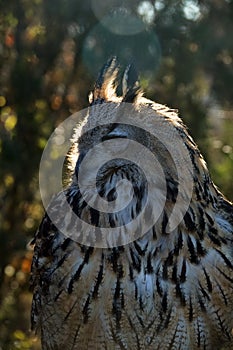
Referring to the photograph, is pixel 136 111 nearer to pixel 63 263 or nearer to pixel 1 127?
pixel 63 263

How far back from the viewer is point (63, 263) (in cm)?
297

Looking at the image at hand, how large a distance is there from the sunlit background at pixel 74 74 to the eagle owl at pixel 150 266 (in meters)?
1.26

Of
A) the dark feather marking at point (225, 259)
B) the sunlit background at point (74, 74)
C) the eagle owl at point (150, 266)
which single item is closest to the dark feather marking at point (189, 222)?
the eagle owl at point (150, 266)

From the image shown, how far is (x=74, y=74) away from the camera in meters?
4.53

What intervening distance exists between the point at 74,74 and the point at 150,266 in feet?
6.26

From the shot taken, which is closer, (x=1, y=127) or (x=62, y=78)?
(x=1, y=127)

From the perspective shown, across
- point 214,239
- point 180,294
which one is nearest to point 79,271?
point 180,294

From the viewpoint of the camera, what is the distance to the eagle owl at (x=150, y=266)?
2844 mm

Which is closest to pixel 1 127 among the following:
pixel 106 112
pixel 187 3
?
pixel 187 3

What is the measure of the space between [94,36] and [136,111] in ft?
5.27

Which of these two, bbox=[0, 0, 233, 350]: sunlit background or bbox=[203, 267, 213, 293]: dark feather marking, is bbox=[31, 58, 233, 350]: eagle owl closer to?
bbox=[203, 267, 213, 293]: dark feather marking

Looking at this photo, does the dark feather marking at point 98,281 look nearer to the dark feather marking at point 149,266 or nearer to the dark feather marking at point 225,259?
the dark feather marking at point 149,266

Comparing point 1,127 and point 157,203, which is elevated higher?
point 1,127

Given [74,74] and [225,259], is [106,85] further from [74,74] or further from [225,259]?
[74,74]
